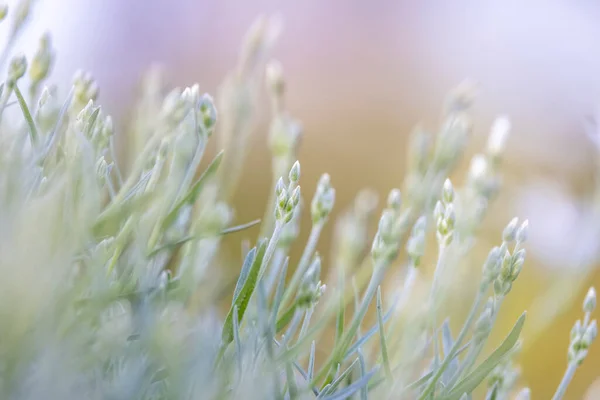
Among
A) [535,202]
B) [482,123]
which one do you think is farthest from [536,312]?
[482,123]

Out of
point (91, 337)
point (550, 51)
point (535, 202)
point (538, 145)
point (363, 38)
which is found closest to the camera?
point (91, 337)

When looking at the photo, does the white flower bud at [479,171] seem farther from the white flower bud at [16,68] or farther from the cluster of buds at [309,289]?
the white flower bud at [16,68]

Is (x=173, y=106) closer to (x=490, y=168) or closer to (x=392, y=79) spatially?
(x=490, y=168)

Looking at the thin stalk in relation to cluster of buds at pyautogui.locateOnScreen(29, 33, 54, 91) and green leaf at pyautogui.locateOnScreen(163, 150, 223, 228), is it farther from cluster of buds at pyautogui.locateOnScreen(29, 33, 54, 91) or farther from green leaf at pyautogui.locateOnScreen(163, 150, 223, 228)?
cluster of buds at pyautogui.locateOnScreen(29, 33, 54, 91)

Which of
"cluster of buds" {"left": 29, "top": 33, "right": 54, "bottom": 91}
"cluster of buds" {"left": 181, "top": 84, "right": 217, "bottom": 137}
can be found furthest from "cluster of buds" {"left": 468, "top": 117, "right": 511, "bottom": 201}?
"cluster of buds" {"left": 29, "top": 33, "right": 54, "bottom": 91}

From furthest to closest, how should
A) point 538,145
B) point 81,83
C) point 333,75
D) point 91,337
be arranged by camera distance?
point 333,75, point 538,145, point 81,83, point 91,337

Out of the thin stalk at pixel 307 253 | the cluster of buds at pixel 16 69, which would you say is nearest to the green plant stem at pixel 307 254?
the thin stalk at pixel 307 253

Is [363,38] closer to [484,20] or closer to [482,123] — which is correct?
[484,20]

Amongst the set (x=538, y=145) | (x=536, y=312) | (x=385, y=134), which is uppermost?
(x=536, y=312)
